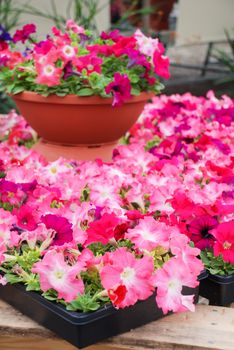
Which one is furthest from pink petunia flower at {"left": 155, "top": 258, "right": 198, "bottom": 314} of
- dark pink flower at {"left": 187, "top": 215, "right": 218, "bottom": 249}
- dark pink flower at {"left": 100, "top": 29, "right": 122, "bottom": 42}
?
dark pink flower at {"left": 100, "top": 29, "right": 122, "bottom": 42}

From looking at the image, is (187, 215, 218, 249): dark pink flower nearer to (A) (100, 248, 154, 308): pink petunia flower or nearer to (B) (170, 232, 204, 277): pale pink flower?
(B) (170, 232, 204, 277): pale pink flower

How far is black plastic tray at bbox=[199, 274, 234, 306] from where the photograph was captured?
3.93ft

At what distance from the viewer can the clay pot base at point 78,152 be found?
2.00 meters

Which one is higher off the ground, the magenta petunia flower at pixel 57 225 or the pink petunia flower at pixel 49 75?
the pink petunia flower at pixel 49 75

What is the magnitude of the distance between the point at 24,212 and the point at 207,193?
0.44m

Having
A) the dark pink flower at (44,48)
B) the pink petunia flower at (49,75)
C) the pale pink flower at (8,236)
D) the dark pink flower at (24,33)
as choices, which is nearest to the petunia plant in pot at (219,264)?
the pale pink flower at (8,236)

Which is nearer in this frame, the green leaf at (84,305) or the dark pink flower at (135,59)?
the green leaf at (84,305)

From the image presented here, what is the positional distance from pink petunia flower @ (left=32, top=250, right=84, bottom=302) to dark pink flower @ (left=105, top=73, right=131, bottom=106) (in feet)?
2.61

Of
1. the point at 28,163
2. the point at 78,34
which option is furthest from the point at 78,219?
the point at 78,34

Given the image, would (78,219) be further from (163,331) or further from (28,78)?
(28,78)

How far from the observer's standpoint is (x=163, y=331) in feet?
3.59

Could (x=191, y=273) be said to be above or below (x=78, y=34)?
below

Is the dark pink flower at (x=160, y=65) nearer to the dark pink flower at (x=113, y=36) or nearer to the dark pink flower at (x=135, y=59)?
the dark pink flower at (x=135, y=59)

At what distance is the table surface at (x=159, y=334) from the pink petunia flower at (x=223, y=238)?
12 cm
